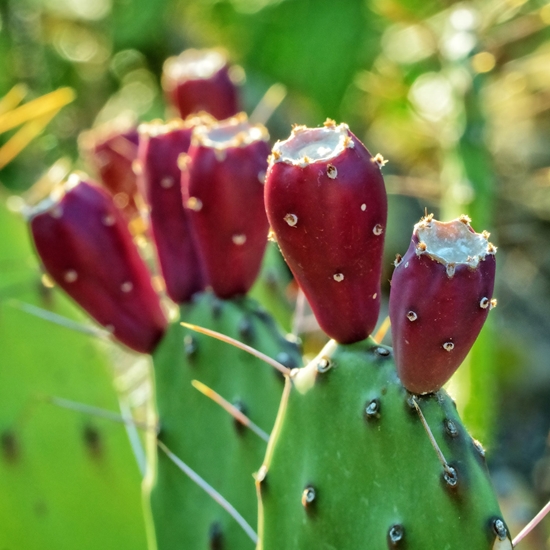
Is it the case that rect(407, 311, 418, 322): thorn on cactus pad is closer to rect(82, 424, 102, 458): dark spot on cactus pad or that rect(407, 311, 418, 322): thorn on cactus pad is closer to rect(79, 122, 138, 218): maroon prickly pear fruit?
rect(82, 424, 102, 458): dark spot on cactus pad

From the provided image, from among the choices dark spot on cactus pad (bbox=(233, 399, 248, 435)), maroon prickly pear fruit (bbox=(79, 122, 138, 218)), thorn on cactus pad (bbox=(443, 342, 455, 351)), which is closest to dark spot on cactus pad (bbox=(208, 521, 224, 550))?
dark spot on cactus pad (bbox=(233, 399, 248, 435))

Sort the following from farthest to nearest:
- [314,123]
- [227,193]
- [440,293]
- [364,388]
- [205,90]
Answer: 1. [314,123]
2. [205,90]
3. [227,193]
4. [364,388]
5. [440,293]

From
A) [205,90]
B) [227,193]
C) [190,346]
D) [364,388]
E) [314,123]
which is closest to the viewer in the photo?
[364,388]

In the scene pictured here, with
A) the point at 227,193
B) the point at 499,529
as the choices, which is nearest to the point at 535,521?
the point at 499,529

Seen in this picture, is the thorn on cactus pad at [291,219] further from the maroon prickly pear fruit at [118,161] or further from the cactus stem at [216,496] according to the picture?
the maroon prickly pear fruit at [118,161]

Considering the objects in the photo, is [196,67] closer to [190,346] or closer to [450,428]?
[190,346]

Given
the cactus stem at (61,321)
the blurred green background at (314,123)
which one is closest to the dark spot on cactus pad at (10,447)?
the blurred green background at (314,123)
